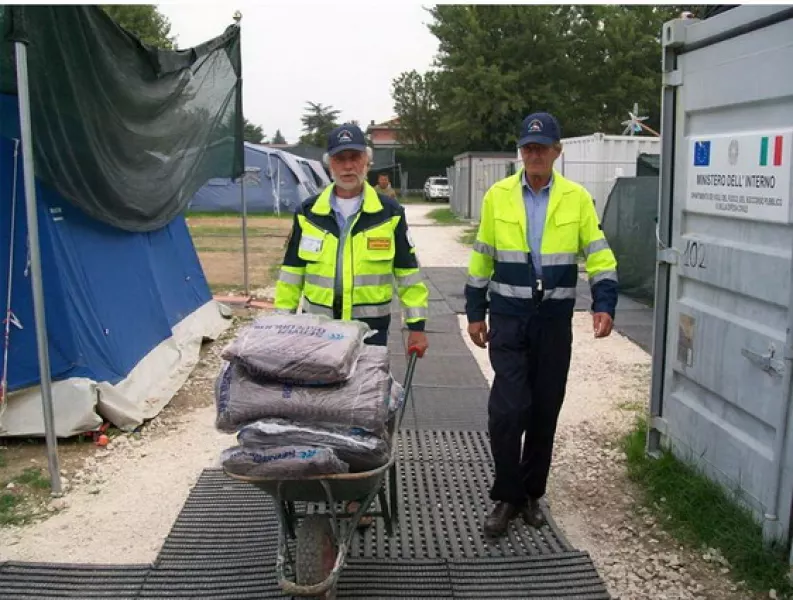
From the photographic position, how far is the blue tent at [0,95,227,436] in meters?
5.23

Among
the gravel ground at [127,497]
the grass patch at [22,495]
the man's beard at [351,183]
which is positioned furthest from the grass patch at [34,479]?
the man's beard at [351,183]

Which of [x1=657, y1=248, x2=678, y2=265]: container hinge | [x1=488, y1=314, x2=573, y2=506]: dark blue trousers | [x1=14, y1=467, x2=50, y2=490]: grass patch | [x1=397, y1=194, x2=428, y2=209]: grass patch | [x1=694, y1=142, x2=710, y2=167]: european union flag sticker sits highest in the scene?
[x1=694, y1=142, x2=710, y2=167]: european union flag sticker

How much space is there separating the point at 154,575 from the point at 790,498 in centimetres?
285

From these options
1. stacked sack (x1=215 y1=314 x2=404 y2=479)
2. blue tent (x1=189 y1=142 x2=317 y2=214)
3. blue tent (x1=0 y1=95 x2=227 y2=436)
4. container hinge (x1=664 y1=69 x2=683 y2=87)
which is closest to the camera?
stacked sack (x1=215 y1=314 x2=404 y2=479)

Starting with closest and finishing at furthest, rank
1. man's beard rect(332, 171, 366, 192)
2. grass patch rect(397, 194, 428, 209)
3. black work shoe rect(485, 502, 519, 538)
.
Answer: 1. man's beard rect(332, 171, 366, 192)
2. black work shoe rect(485, 502, 519, 538)
3. grass patch rect(397, 194, 428, 209)

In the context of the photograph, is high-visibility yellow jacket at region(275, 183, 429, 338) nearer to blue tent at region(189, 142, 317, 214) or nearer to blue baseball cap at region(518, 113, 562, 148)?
blue baseball cap at region(518, 113, 562, 148)

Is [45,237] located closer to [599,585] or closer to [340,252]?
[340,252]

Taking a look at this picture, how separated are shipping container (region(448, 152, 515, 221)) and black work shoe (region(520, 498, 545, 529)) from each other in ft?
61.6

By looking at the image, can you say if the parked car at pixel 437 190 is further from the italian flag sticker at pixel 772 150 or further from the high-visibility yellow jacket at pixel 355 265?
the italian flag sticker at pixel 772 150

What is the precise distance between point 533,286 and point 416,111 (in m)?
58.8

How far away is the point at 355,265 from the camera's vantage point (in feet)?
12.4

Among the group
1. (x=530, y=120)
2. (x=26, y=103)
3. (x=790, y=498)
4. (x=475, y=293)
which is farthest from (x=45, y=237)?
(x=790, y=498)

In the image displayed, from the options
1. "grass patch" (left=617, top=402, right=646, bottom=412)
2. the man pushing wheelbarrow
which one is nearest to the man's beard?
the man pushing wheelbarrow

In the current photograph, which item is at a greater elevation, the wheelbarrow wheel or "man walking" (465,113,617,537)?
"man walking" (465,113,617,537)
